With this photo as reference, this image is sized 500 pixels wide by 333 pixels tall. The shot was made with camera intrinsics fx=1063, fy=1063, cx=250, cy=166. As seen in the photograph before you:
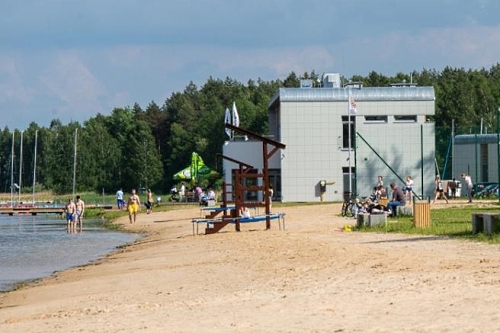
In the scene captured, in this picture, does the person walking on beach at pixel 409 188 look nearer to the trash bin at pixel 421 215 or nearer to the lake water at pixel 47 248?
the lake water at pixel 47 248

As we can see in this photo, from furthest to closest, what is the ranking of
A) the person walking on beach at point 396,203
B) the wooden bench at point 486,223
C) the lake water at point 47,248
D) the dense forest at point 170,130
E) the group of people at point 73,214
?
the dense forest at point 170,130 → the group of people at point 73,214 → the person walking on beach at point 396,203 → the lake water at point 47,248 → the wooden bench at point 486,223

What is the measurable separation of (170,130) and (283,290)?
129m

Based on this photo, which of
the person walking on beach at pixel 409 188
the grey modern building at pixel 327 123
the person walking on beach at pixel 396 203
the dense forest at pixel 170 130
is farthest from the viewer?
the dense forest at pixel 170 130

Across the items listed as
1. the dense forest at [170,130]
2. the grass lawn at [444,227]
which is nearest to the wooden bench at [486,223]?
the grass lawn at [444,227]

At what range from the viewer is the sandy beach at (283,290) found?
12633 millimetres

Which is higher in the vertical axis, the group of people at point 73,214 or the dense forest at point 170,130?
the dense forest at point 170,130

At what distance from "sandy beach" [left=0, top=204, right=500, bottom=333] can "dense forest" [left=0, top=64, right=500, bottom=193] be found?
81972 millimetres

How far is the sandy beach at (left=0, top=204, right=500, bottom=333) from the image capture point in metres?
12.6

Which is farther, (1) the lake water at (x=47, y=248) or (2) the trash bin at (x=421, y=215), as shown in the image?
(2) the trash bin at (x=421, y=215)

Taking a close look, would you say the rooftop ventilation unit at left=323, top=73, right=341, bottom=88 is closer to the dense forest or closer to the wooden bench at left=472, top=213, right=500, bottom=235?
the dense forest

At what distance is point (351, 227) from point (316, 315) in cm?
1896

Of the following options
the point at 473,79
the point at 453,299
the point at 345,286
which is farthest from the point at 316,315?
the point at 473,79

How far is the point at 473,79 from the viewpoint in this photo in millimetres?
125688

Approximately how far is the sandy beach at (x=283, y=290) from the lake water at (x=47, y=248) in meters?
1.89
